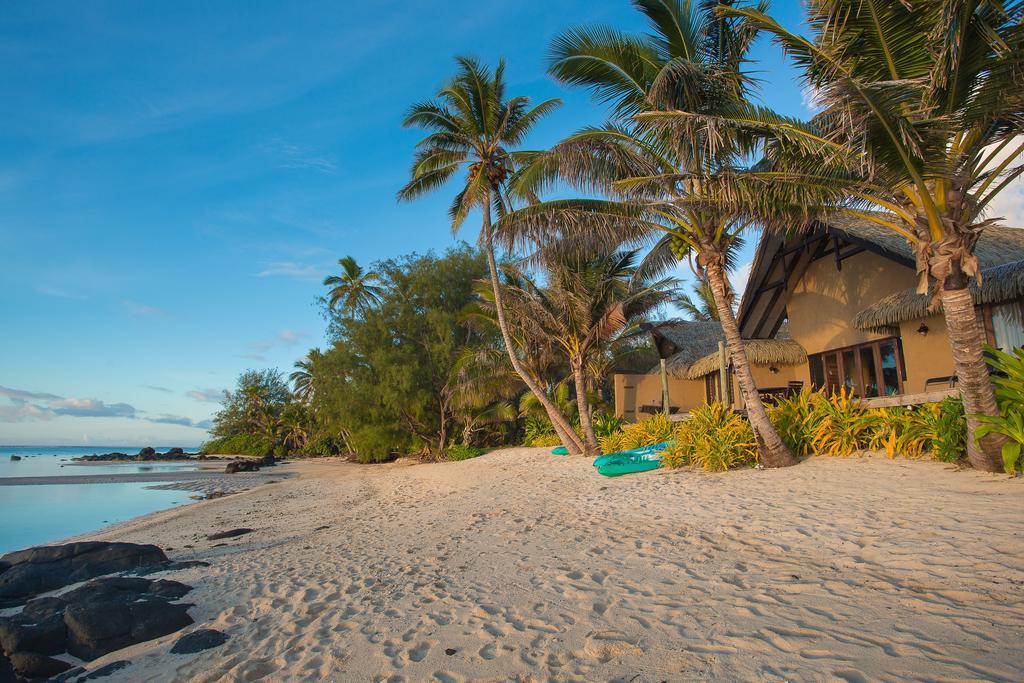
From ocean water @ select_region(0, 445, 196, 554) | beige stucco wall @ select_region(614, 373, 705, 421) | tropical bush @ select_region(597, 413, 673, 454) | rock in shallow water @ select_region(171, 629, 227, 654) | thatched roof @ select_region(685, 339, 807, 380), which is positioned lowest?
ocean water @ select_region(0, 445, 196, 554)

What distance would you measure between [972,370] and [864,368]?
805cm

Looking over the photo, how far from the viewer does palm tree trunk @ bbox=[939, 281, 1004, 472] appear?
6.00 meters

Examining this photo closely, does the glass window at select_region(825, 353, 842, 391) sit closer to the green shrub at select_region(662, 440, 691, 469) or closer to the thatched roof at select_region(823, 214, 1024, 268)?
the thatched roof at select_region(823, 214, 1024, 268)

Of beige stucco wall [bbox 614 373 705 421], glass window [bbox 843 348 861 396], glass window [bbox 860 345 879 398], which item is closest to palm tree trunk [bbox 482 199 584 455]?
beige stucco wall [bbox 614 373 705 421]

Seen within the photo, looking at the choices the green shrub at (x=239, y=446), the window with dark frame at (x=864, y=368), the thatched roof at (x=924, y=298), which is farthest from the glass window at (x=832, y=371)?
the green shrub at (x=239, y=446)

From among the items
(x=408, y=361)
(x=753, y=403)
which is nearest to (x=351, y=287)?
(x=408, y=361)

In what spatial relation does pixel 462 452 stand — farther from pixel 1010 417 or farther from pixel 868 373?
pixel 1010 417

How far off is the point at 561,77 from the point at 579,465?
809cm

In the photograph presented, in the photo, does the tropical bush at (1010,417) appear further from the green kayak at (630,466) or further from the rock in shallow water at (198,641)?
the rock in shallow water at (198,641)

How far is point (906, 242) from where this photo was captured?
11234mm

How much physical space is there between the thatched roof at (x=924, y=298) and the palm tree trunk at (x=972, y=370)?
283 centimetres

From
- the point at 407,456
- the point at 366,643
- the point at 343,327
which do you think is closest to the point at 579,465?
the point at 366,643

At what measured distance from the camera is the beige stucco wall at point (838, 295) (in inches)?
485

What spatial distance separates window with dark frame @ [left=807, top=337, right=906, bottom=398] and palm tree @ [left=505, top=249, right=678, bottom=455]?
4578 millimetres
